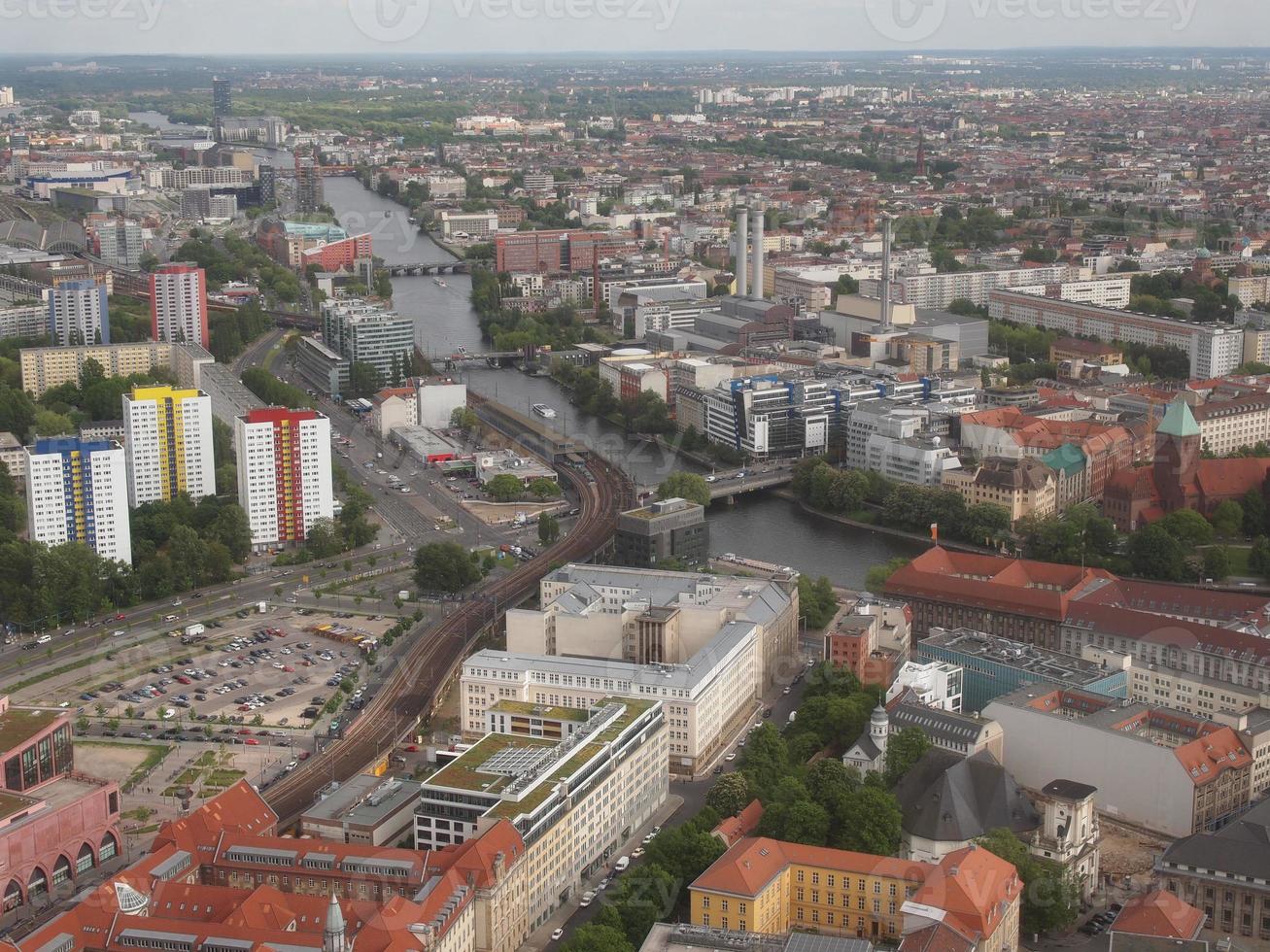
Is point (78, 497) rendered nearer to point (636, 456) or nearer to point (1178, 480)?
point (636, 456)

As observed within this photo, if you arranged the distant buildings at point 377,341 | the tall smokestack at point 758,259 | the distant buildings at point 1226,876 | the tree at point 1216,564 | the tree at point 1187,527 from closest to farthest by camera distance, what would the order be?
the distant buildings at point 1226,876
the tree at point 1216,564
the tree at point 1187,527
the distant buildings at point 377,341
the tall smokestack at point 758,259

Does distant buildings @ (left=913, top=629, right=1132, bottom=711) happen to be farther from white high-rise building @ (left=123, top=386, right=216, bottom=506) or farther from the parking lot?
Answer: white high-rise building @ (left=123, top=386, right=216, bottom=506)

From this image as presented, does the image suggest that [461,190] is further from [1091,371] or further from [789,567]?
[789,567]

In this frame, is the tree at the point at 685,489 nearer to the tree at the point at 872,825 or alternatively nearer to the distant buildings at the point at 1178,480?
the distant buildings at the point at 1178,480

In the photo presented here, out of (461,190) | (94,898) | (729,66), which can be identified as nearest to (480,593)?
(94,898)

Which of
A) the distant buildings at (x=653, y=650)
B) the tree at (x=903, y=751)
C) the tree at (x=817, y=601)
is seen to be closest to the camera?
the tree at (x=903, y=751)

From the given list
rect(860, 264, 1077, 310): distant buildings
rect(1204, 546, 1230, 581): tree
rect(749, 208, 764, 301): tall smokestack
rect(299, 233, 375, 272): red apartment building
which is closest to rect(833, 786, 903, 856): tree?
rect(1204, 546, 1230, 581): tree

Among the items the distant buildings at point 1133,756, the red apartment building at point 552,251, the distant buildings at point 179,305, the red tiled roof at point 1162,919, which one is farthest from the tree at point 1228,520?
the red apartment building at point 552,251
